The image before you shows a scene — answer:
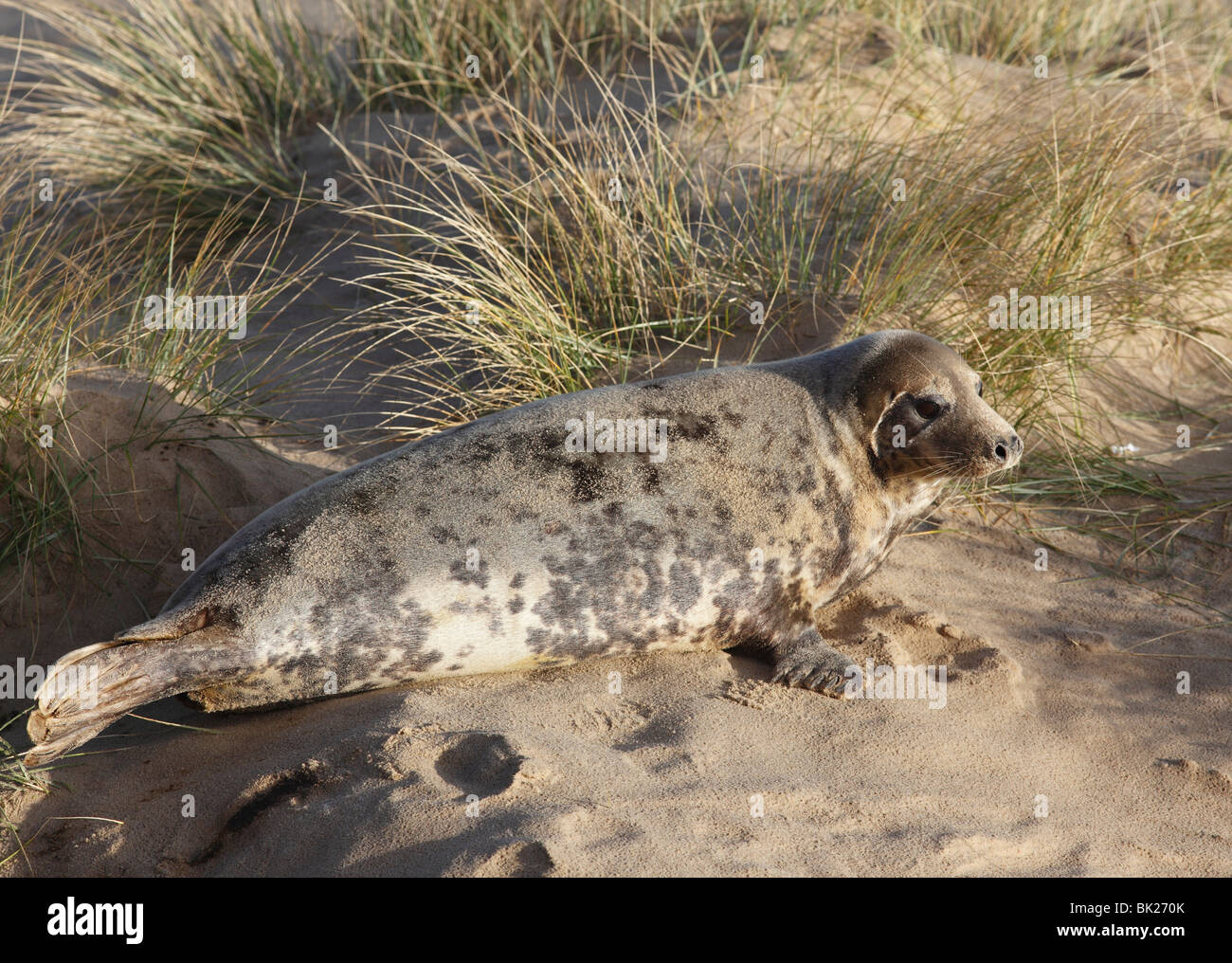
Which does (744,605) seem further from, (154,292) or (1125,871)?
(154,292)

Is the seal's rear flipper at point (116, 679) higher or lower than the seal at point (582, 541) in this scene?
lower

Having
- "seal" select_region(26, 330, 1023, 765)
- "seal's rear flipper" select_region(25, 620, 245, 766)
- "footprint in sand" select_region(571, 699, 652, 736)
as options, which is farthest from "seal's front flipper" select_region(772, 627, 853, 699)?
"seal's rear flipper" select_region(25, 620, 245, 766)

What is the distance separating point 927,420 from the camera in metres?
4.09

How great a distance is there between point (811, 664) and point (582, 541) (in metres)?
0.88

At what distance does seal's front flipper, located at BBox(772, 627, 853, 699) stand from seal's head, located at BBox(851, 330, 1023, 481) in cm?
71

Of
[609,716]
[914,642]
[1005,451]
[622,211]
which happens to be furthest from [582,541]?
[622,211]

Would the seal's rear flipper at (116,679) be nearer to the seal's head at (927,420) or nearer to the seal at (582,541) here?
the seal at (582,541)

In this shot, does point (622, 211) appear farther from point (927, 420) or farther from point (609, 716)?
point (609, 716)

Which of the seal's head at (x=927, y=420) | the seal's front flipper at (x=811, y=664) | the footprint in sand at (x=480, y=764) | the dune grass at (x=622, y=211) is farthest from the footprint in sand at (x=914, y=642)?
the footprint in sand at (x=480, y=764)

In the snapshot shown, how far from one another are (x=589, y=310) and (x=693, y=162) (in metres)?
1.29

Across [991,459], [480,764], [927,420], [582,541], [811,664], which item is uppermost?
[927,420]

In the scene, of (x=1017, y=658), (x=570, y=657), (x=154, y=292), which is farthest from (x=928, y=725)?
(x=154, y=292)

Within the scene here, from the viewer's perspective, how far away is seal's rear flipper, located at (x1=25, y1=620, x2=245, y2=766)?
3223 mm

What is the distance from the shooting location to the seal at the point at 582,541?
343 cm
